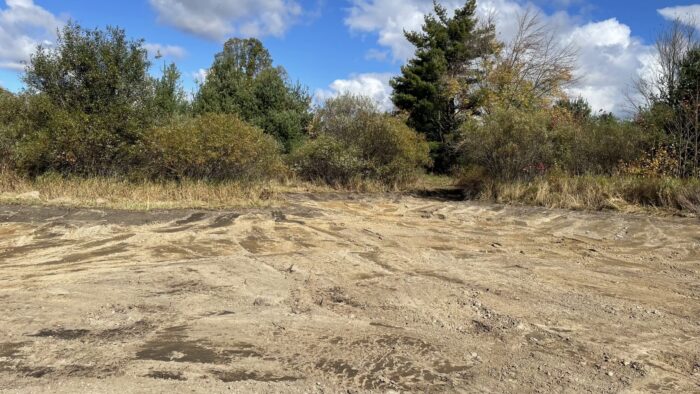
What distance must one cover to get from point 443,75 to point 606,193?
1516 centimetres

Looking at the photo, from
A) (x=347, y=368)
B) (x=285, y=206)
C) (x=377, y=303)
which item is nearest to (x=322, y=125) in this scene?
(x=285, y=206)

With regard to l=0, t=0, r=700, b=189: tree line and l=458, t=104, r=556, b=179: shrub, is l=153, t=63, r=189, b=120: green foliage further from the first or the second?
l=458, t=104, r=556, b=179: shrub

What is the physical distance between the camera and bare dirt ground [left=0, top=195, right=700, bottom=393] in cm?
396

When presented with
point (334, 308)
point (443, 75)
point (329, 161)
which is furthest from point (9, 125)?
point (443, 75)

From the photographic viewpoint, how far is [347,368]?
161 inches

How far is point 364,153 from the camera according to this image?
19.4 m

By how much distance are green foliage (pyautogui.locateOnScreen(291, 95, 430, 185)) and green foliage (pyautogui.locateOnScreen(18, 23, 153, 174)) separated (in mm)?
6672

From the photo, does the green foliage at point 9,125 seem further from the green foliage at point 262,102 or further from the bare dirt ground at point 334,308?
the green foliage at point 262,102

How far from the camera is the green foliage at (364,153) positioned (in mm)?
18734

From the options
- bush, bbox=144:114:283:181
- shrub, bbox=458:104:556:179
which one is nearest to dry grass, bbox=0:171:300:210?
bush, bbox=144:114:283:181

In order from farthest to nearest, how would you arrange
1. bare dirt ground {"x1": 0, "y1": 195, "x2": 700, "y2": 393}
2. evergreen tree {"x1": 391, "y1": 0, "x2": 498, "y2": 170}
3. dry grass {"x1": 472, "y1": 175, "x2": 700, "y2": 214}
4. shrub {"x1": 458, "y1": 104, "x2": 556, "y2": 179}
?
evergreen tree {"x1": 391, "y1": 0, "x2": 498, "y2": 170} → shrub {"x1": 458, "y1": 104, "x2": 556, "y2": 179} → dry grass {"x1": 472, "y1": 175, "x2": 700, "y2": 214} → bare dirt ground {"x1": 0, "y1": 195, "x2": 700, "y2": 393}

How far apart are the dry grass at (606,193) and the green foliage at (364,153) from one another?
12.7ft

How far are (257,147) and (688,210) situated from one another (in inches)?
447

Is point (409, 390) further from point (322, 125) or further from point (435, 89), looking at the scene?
point (435, 89)
